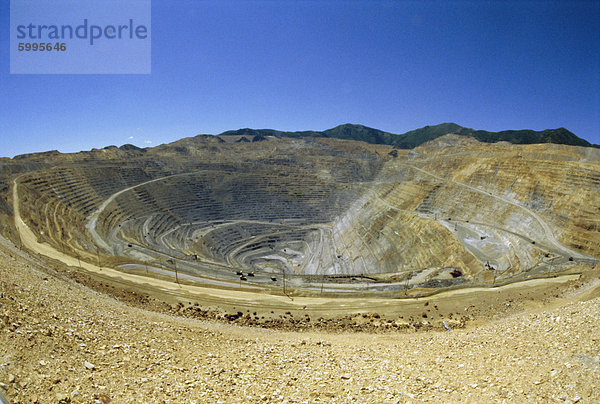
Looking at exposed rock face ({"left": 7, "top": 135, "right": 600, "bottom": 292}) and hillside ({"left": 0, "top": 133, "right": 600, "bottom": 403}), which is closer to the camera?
hillside ({"left": 0, "top": 133, "right": 600, "bottom": 403})

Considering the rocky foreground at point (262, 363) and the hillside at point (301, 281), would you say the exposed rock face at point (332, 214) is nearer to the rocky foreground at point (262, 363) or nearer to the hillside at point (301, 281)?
the hillside at point (301, 281)

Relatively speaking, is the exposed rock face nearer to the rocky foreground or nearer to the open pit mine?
the open pit mine

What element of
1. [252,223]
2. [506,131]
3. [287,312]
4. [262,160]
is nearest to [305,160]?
[262,160]

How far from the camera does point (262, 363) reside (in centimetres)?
1175

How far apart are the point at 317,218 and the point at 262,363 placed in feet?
265

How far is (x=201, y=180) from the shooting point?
96500 mm

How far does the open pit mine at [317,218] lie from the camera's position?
37.4 meters

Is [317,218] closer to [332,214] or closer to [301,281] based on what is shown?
[332,214]

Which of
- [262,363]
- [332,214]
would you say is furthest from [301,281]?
[332,214]

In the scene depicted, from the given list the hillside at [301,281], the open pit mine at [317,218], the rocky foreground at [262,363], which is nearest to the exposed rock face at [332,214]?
the open pit mine at [317,218]

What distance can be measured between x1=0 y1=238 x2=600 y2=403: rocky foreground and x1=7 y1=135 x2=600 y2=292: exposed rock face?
23.0 meters

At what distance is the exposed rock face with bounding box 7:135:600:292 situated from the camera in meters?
42.9

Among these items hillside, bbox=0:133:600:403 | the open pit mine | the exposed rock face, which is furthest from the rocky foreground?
the exposed rock face

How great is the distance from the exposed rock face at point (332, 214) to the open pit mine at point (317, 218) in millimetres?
321
